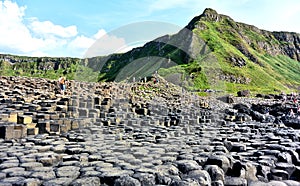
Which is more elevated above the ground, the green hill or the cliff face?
the cliff face

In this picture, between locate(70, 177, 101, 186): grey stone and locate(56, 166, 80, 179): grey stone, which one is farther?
locate(56, 166, 80, 179): grey stone

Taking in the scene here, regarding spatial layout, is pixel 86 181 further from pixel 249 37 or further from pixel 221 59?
pixel 249 37

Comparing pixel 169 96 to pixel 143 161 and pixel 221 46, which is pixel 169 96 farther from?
pixel 221 46

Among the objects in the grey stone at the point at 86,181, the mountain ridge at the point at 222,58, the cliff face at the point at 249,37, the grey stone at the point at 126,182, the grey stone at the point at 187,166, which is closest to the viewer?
the grey stone at the point at 86,181

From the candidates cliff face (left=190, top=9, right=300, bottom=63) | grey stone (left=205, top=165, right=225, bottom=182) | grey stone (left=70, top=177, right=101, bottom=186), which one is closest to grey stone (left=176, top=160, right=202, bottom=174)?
grey stone (left=205, top=165, right=225, bottom=182)

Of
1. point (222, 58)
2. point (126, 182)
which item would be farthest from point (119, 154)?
point (222, 58)

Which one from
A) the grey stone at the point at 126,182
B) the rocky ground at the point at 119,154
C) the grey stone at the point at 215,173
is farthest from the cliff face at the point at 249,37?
the grey stone at the point at 126,182

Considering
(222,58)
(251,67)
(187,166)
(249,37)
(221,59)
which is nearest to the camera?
(187,166)

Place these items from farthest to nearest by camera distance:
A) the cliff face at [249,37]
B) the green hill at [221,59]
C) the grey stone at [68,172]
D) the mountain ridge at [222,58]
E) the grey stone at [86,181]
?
1. the cliff face at [249,37]
2. the mountain ridge at [222,58]
3. the green hill at [221,59]
4. the grey stone at [68,172]
5. the grey stone at [86,181]

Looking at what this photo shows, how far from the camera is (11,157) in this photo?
5172 millimetres

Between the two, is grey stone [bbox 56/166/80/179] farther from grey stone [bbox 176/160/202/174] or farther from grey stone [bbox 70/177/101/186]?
grey stone [bbox 176/160/202/174]

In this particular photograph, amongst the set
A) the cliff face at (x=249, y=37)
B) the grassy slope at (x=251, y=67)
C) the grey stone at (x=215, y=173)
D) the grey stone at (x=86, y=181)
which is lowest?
the grey stone at (x=215, y=173)

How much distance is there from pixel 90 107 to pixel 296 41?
138 metres

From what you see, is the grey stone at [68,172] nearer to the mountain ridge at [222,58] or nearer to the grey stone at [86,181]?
Result: the grey stone at [86,181]
